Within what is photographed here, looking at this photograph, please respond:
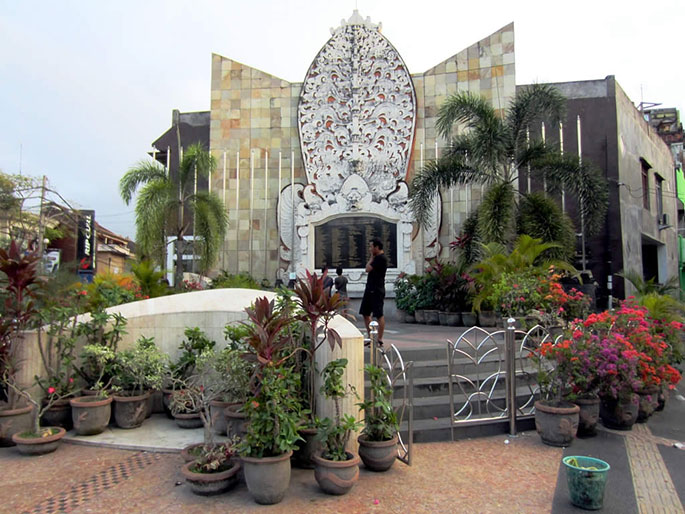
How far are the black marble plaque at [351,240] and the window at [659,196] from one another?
12.2 meters

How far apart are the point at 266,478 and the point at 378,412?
3.62ft

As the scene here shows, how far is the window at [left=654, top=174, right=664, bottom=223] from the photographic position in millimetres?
19750

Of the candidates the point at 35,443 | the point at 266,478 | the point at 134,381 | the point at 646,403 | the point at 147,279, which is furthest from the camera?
the point at 147,279

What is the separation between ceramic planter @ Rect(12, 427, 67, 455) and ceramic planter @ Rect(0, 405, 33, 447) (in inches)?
7.9

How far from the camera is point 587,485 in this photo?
358 cm

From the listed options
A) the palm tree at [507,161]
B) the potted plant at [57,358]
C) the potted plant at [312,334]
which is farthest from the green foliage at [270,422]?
the palm tree at [507,161]

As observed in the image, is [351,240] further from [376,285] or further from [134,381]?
[134,381]

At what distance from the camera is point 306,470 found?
4.42 m

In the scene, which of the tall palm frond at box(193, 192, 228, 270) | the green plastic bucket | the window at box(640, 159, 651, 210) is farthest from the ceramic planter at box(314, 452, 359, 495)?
the window at box(640, 159, 651, 210)

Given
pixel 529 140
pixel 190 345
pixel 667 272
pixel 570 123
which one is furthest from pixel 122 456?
pixel 667 272

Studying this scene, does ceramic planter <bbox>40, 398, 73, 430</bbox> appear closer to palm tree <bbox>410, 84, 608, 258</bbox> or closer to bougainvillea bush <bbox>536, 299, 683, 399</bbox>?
bougainvillea bush <bbox>536, 299, 683, 399</bbox>

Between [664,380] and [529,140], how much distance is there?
779 cm

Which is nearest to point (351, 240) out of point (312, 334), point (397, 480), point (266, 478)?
point (312, 334)

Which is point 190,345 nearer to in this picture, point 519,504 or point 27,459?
point 27,459
